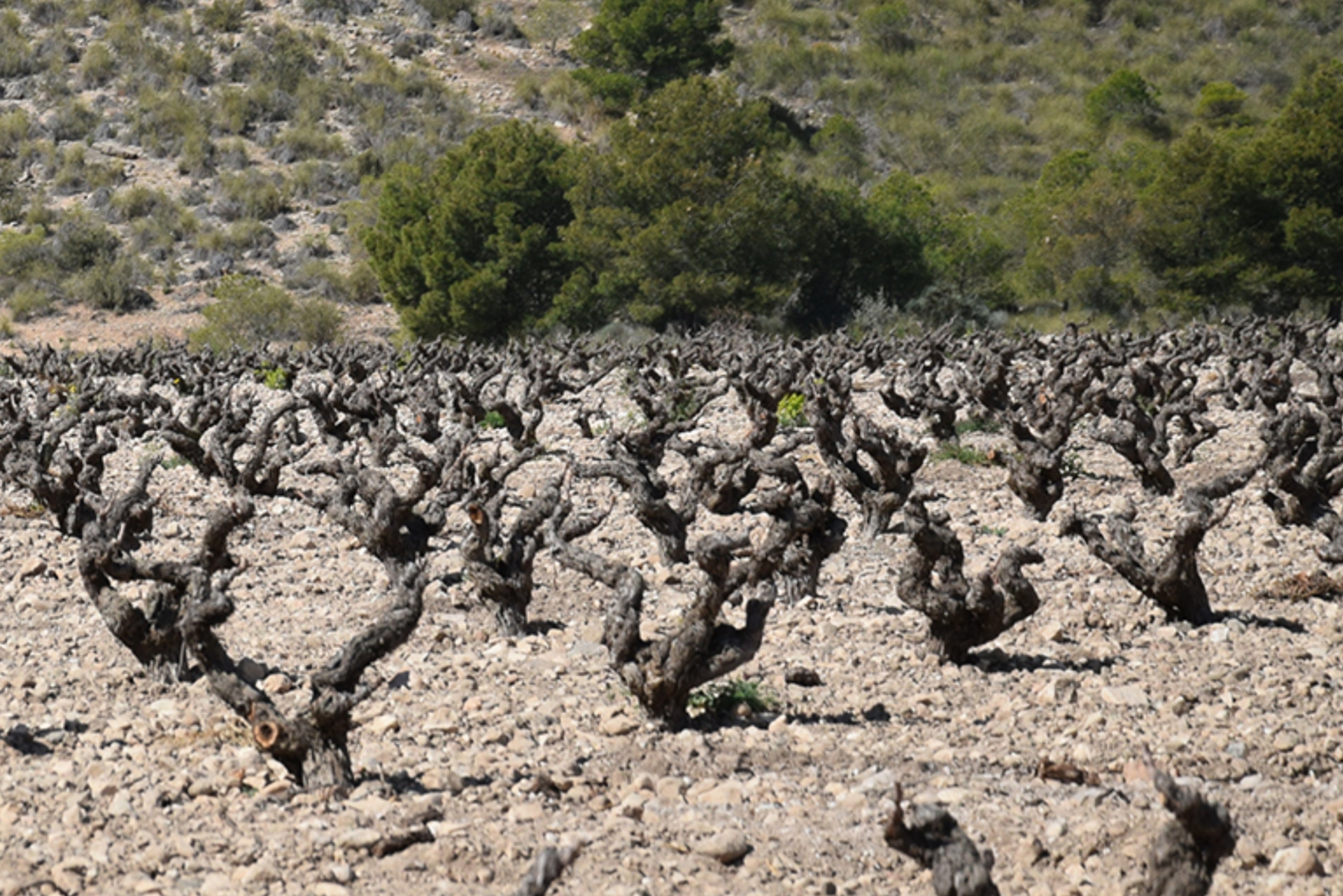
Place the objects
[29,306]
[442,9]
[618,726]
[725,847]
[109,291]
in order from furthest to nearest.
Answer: [442,9]
[109,291]
[29,306]
[618,726]
[725,847]

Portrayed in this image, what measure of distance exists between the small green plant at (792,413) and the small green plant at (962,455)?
8.16 ft

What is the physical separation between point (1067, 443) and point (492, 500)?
6.85m

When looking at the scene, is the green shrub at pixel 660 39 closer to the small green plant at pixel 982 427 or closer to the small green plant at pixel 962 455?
the small green plant at pixel 982 427

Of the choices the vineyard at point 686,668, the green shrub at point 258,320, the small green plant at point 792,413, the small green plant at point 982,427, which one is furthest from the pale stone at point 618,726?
the green shrub at point 258,320

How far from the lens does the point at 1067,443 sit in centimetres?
1412

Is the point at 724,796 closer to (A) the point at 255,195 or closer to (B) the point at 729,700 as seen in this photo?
(B) the point at 729,700

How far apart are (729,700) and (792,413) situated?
1060 centimetres

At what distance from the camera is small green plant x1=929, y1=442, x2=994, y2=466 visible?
14.0 metres

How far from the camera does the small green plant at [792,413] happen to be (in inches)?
672

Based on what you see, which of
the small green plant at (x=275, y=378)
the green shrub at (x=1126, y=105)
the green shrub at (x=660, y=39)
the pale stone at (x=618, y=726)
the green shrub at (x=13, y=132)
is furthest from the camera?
the green shrub at (x=1126, y=105)

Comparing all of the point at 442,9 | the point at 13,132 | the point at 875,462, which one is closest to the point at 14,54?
the point at 13,132

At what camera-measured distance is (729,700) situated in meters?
6.75

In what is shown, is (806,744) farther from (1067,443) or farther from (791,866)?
(1067,443)

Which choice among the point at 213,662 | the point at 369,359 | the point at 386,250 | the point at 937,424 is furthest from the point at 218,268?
the point at 213,662
